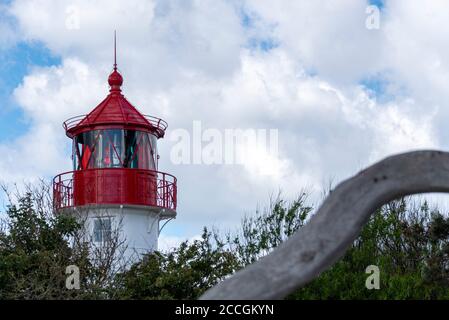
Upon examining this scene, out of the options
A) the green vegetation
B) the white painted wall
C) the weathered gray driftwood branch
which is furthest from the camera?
the white painted wall

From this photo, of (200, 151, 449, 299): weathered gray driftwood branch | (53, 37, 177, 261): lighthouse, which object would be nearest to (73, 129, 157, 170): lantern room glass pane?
(53, 37, 177, 261): lighthouse

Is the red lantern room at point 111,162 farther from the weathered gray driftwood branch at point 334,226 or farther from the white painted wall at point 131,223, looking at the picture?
the weathered gray driftwood branch at point 334,226

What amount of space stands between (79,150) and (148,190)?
7.29 ft

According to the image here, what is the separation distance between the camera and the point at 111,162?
82.7 ft

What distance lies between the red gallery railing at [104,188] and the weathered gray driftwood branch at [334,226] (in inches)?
778

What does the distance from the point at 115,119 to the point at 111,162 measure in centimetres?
117

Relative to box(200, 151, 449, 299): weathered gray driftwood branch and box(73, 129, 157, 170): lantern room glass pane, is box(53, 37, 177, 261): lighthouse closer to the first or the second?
box(73, 129, 157, 170): lantern room glass pane

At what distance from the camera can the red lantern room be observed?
82.1 feet

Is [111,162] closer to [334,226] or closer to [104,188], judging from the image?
[104,188]

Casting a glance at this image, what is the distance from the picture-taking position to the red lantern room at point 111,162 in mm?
25016

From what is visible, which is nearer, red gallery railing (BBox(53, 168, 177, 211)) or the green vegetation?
the green vegetation

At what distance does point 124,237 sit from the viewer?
80.5 ft
